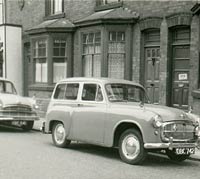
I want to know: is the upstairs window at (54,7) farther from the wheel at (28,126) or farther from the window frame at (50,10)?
the wheel at (28,126)

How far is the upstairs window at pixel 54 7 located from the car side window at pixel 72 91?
9.79m

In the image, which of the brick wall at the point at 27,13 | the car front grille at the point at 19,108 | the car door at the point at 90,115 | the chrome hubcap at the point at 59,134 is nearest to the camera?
the car door at the point at 90,115

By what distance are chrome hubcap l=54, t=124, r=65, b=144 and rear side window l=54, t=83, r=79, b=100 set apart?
740mm

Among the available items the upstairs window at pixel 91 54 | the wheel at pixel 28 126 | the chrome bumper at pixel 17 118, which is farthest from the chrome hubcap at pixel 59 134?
the upstairs window at pixel 91 54

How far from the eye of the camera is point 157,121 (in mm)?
8008

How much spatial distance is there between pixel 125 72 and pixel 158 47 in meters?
1.67

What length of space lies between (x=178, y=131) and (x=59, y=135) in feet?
10.9

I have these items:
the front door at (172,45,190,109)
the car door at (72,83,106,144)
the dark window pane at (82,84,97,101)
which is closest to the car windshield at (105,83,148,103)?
the car door at (72,83,106,144)

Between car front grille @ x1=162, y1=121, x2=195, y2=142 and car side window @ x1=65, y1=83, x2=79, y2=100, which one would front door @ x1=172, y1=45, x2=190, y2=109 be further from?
car front grille @ x1=162, y1=121, x2=195, y2=142

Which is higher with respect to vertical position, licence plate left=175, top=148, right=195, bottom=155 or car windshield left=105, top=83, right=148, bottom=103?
car windshield left=105, top=83, right=148, bottom=103

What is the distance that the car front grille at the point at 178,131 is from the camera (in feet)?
26.5

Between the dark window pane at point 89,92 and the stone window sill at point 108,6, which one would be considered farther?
the stone window sill at point 108,6

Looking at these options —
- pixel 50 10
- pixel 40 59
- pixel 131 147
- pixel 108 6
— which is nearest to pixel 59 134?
pixel 131 147

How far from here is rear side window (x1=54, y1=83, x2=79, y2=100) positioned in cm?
1012
